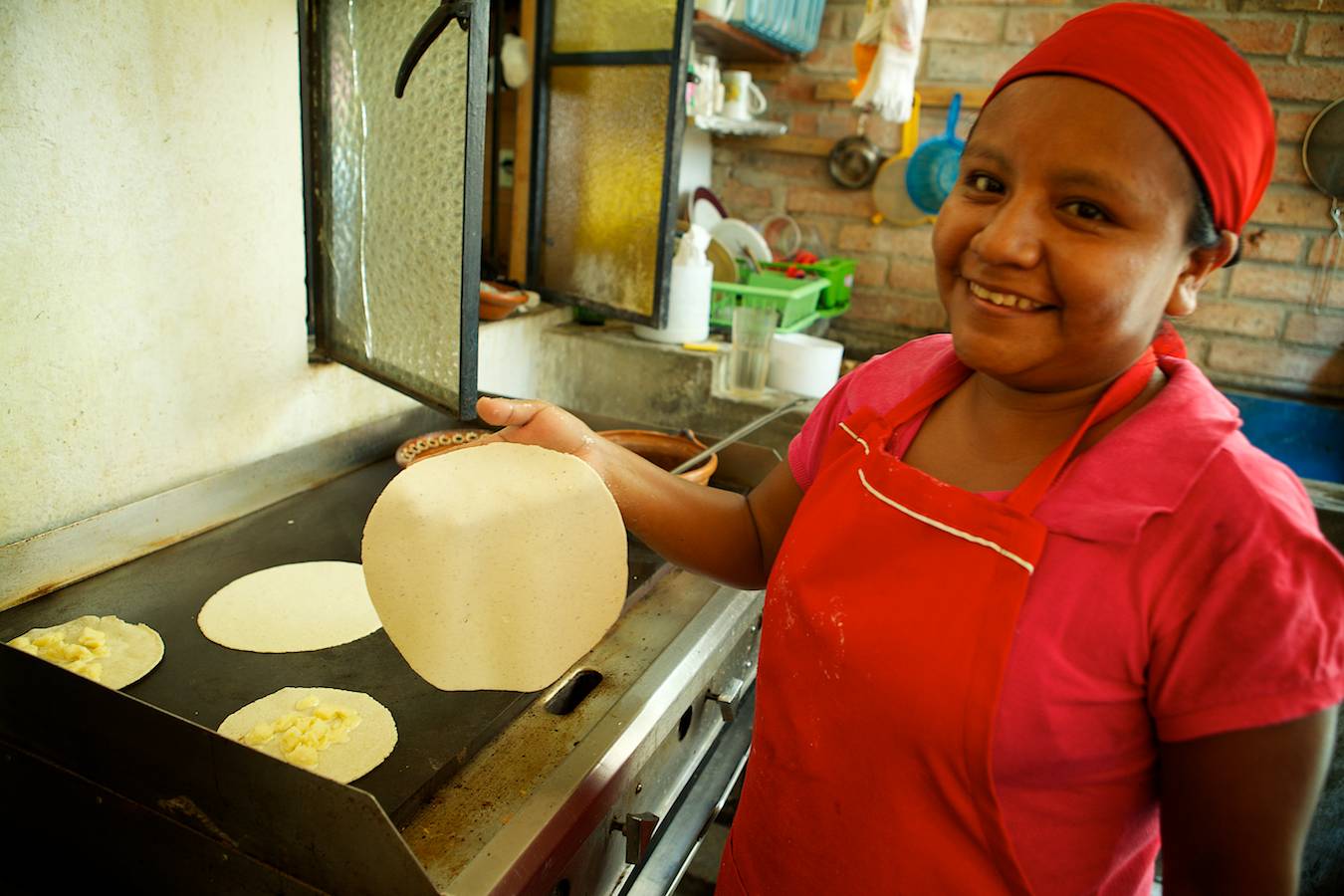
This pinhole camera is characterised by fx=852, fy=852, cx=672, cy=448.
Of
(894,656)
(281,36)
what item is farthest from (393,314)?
(894,656)

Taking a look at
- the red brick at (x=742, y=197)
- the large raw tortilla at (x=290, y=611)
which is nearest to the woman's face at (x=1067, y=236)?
the large raw tortilla at (x=290, y=611)

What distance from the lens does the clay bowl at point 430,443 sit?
175 centimetres

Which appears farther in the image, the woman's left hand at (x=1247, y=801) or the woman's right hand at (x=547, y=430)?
the woman's right hand at (x=547, y=430)

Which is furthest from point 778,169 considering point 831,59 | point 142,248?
point 142,248

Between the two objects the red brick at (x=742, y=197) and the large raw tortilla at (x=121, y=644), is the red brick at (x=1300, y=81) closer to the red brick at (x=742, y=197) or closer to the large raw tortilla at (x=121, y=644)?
the red brick at (x=742, y=197)

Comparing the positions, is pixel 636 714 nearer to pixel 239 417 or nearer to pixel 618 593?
pixel 618 593

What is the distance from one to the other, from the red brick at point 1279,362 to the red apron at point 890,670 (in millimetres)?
3040

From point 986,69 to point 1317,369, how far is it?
5.65 ft

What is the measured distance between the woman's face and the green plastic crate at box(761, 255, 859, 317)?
246 centimetres

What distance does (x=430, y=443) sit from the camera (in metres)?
1.83

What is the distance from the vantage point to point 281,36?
1525 millimetres

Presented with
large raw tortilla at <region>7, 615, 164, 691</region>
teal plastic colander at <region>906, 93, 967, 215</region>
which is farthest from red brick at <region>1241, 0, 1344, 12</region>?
large raw tortilla at <region>7, 615, 164, 691</region>

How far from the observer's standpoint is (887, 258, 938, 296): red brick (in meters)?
3.69

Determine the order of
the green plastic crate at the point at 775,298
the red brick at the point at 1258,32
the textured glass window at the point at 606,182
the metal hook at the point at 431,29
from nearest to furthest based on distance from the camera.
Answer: the metal hook at the point at 431,29 → the textured glass window at the point at 606,182 → the green plastic crate at the point at 775,298 → the red brick at the point at 1258,32
